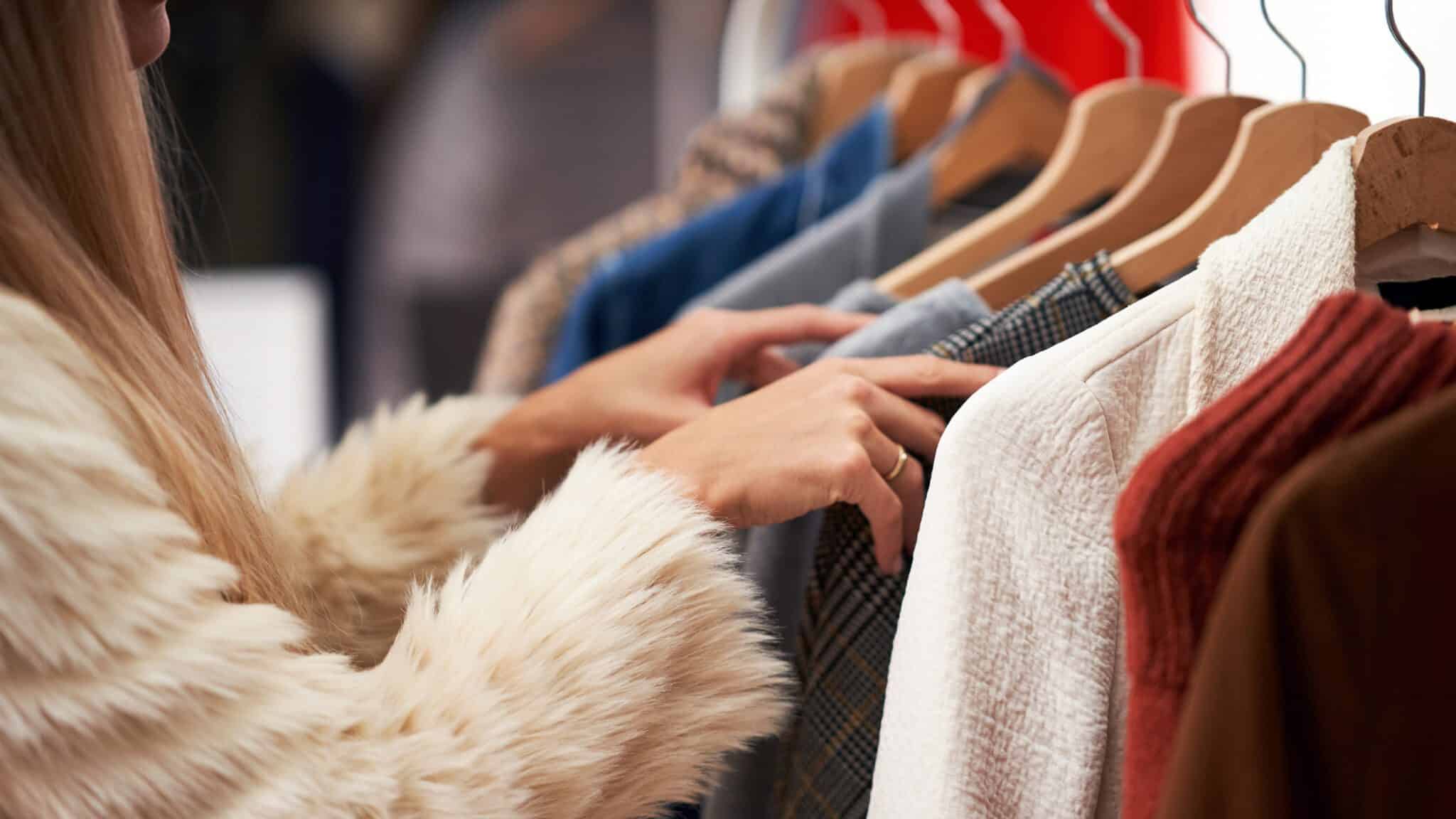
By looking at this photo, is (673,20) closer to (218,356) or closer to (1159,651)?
(218,356)

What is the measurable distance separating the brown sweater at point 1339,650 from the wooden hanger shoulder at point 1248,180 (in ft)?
0.79

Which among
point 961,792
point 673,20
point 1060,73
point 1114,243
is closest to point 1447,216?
point 1114,243

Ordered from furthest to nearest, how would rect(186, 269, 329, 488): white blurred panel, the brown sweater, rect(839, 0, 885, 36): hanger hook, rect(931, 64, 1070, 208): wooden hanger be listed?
rect(186, 269, 329, 488): white blurred panel → rect(839, 0, 885, 36): hanger hook → rect(931, 64, 1070, 208): wooden hanger → the brown sweater

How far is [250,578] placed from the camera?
46cm

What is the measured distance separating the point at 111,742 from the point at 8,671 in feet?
0.13

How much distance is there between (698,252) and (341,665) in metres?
0.55

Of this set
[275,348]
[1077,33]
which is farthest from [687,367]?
[275,348]

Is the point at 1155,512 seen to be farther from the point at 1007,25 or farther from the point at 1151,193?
the point at 1007,25

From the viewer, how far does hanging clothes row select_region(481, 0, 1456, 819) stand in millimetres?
284

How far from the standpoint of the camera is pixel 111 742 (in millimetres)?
359

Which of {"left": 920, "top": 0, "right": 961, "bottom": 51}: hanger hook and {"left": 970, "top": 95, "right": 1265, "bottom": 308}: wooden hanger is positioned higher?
{"left": 920, "top": 0, "right": 961, "bottom": 51}: hanger hook

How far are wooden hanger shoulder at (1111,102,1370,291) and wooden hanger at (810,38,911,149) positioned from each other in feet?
1.74

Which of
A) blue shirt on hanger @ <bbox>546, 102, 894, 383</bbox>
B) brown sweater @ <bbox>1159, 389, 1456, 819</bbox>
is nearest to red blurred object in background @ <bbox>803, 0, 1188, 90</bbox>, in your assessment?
blue shirt on hanger @ <bbox>546, 102, 894, 383</bbox>

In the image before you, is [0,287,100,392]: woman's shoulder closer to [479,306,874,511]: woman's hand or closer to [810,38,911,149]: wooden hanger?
[479,306,874,511]: woman's hand
